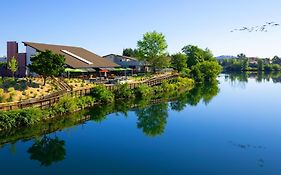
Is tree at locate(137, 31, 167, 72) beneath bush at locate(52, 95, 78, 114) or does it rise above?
above

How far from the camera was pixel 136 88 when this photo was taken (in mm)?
54594

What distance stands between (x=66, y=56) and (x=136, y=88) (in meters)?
16.8

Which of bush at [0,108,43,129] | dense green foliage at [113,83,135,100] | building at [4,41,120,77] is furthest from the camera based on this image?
building at [4,41,120,77]

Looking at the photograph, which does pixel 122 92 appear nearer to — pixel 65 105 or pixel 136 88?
pixel 136 88

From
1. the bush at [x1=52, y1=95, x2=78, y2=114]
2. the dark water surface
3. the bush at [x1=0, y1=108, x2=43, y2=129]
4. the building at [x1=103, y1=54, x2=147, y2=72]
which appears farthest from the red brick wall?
the building at [x1=103, y1=54, x2=147, y2=72]

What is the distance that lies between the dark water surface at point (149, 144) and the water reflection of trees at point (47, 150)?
0.07 m

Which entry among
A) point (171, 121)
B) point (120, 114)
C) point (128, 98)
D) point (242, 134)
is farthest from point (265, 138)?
point (128, 98)

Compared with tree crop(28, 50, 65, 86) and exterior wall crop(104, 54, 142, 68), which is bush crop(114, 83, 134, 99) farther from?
exterior wall crop(104, 54, 142, 68)

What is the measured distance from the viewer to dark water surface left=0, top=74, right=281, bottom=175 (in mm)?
20891

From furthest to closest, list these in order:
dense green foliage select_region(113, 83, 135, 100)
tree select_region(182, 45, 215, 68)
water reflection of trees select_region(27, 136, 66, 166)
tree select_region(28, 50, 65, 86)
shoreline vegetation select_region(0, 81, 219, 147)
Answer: tree select_region(182, 45, 215, 68), dense green foliage select_region(113, 83, 135, 100), tree select_region(28, 50, 65, 86), shoreline vegetation select_region(0, 81, 219, 147), water reflection of trees select_region(27, 136, 66, 166)

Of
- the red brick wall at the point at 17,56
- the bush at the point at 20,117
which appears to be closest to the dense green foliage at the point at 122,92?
the red brick wall at the point at 17,56

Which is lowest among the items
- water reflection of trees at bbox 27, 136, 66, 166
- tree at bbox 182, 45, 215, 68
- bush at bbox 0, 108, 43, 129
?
water reflection of trees at bbox 27, 136, 66, 166

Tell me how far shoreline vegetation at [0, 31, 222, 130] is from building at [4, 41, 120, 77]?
12475mm

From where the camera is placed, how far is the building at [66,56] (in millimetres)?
55744
